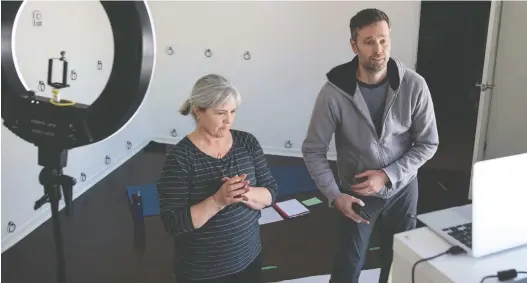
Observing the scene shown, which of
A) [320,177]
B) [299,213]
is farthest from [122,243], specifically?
[320,177]

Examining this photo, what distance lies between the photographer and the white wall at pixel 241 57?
12.9 feet

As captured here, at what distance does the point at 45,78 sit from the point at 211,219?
6.77 ft

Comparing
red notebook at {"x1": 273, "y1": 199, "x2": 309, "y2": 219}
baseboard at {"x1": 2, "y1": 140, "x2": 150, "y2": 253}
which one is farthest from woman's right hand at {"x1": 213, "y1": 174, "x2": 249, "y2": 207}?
red notebook at {"x1": 273, "y1": 199, "x2": 309, "y2": 219}

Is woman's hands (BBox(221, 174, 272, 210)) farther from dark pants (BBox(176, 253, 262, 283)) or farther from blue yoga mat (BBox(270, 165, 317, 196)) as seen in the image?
blue yoga mat (BBox(270, 165, 317, 196))

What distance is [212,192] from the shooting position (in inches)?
70.9

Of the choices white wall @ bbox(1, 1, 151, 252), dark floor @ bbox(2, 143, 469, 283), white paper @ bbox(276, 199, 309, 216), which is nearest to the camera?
dark floor @ bbox(2, 143, 469, 283)

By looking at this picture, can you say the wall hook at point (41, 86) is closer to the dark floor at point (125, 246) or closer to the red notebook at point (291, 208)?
the dark floor at point (125, 246)

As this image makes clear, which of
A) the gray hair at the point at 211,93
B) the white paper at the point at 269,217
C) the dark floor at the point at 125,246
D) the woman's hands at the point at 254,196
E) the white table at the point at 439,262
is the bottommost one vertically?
the dark floor at the point at 125,246

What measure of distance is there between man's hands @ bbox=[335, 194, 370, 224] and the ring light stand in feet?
3.57

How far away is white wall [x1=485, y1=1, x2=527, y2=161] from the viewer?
3.46 m

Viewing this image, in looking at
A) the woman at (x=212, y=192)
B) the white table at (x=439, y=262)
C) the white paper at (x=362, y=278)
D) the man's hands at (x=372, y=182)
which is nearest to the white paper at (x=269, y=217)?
the white paper at (x=362, y=278)

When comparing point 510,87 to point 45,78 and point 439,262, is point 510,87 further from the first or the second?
point 45,78

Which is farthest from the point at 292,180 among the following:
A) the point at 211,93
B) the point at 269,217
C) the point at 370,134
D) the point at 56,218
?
the point at 56,218

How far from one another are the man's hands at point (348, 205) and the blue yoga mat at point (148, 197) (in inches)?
75.0
